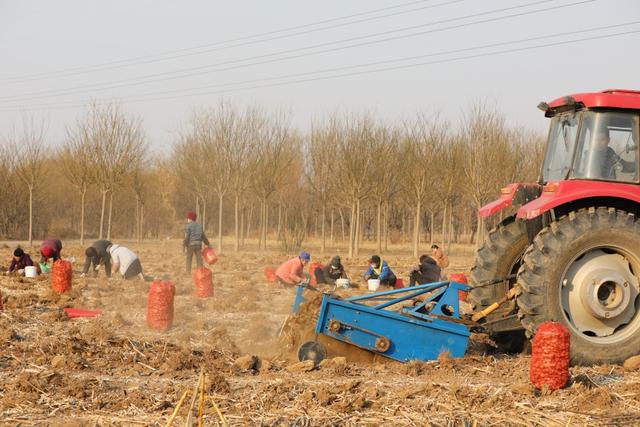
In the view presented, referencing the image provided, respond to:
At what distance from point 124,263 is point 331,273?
13.9ft

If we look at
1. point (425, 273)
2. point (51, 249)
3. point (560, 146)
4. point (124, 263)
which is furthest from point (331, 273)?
point (560, 146)

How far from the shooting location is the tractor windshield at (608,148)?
293 inches

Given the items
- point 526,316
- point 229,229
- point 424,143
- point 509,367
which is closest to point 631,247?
point 526,316

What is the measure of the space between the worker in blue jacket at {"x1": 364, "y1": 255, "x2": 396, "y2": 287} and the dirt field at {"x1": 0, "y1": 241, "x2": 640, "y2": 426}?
16.2 feet

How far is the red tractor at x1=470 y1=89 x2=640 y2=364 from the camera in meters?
7.21

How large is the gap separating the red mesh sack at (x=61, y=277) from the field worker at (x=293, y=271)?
4.29 metres

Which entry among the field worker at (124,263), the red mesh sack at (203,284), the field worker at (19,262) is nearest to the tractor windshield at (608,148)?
the red mesh sack at (203,284)

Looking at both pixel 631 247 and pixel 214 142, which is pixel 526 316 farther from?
pixel 214 142

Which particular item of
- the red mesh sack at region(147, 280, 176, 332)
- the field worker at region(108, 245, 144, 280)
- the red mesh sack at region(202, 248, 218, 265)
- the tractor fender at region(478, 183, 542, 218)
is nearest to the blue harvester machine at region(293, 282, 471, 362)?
the tractor fender at region(478, 183, 542, 218)

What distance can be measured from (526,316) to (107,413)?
13.1 feet

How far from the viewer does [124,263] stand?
15000 mm

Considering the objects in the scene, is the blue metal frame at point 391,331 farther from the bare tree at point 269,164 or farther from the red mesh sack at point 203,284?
the bare tree at point 269,164

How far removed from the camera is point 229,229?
181 feet

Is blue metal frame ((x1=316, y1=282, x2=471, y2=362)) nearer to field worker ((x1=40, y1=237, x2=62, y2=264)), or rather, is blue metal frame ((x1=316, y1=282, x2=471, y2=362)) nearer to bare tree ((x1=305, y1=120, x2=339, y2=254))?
field worker ((x1=40, y1=237, x2=62, y2=264))
